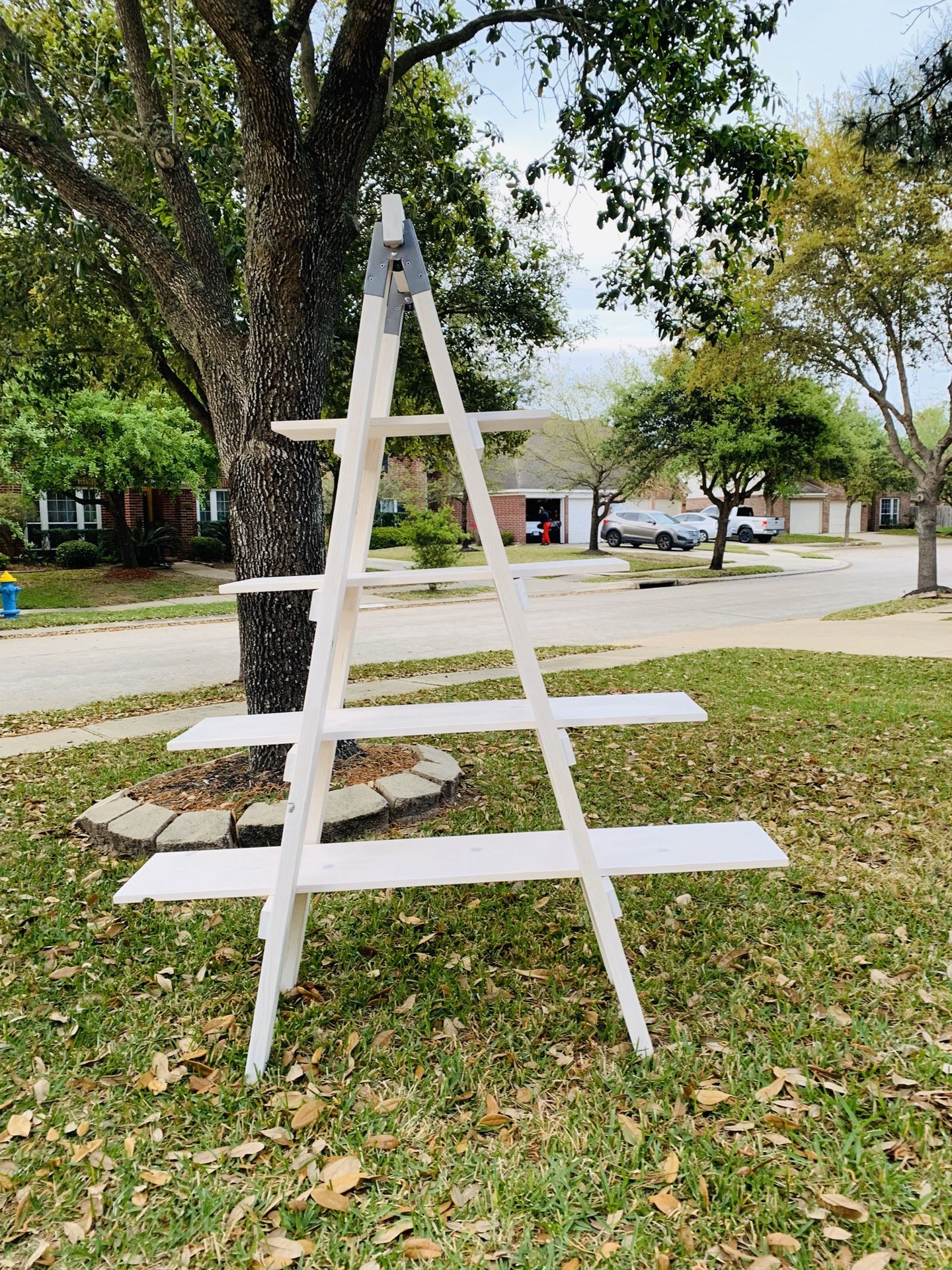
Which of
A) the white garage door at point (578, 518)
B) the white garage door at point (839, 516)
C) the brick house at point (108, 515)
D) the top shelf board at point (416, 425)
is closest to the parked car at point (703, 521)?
the white garage door at point (578, 518)

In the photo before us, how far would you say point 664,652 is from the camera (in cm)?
994

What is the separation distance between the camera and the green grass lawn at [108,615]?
14.7 m

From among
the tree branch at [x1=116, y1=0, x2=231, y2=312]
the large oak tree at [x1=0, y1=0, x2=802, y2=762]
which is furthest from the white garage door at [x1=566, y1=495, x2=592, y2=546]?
the tree branch at [x1=116, y1=0, x2=231, y2=312]

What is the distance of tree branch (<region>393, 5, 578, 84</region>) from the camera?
15.9ft

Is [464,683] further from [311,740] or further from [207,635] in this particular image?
[207,635]

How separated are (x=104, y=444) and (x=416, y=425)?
18096 mm

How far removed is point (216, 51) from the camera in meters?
8.00

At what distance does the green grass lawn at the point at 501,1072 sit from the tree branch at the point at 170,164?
10.8 feet

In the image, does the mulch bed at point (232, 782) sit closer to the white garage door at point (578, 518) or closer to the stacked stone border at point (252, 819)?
the stacked stone border at point (252, 819)

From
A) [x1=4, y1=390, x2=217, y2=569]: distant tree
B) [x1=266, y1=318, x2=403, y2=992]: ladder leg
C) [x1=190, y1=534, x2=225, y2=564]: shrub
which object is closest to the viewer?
[x1=266, y1=318, x2=403, y2=992]: ladder leg

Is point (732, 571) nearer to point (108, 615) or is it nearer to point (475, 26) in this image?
point (108, 615)

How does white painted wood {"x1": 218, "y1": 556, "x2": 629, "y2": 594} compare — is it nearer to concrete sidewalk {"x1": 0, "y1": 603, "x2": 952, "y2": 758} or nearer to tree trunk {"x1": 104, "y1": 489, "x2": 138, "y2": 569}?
concrete sidewalk {"x1": 0, "y1": 603, "x2": 952, "y2": 758}

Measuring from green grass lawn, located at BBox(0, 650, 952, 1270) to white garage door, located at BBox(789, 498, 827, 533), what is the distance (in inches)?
1822

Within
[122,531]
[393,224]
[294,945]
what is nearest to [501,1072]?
[294,945]
